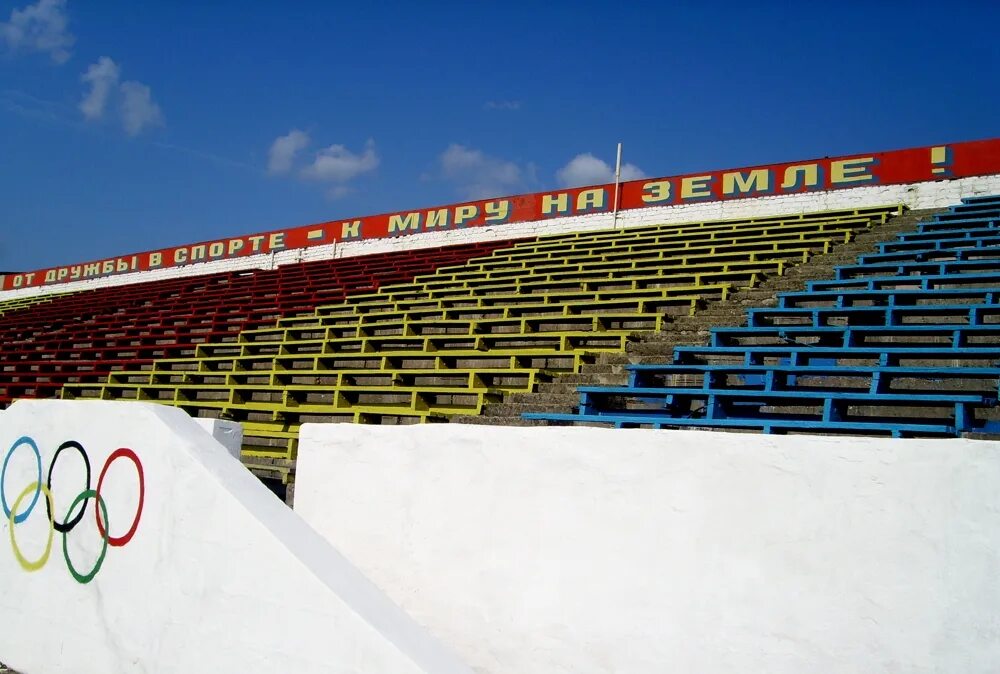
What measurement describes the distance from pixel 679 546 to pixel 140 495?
2532 millimetres

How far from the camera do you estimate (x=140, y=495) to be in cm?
376

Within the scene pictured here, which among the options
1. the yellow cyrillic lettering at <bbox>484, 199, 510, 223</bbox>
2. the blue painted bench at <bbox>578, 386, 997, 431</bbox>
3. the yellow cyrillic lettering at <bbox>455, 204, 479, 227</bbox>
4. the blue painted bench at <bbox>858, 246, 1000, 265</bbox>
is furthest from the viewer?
the yellow cyrillic lettering at <bbox>455, 204, 479, 227</bbox>

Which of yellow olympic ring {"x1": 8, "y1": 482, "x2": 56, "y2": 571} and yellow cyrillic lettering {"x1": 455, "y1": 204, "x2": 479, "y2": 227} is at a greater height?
yellow cyrillic lettering {"x1": 455, "y1": 204, "x2": 479, "y2": 227}

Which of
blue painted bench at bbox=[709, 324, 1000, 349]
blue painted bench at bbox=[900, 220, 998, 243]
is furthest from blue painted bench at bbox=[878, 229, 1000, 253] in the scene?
blue painted bench at bbox=[709, 324, 1000, 349]

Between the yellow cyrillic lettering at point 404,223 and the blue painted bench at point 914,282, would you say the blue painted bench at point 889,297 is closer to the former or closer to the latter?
A: the blue painted bench at point 914,282

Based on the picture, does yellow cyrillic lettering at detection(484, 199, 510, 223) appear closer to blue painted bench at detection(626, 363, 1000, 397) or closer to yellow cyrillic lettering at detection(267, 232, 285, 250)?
yellow cyrillic lettering at detection(267, 232, 285, 250)

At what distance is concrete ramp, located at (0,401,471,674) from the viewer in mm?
3027

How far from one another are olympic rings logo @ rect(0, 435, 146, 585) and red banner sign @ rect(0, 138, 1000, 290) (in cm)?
1023

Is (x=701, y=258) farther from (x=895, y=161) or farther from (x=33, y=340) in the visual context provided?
(x=33, y=340)

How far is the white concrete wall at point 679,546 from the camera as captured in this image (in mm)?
2715

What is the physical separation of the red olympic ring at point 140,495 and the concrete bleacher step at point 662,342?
2068 millimetres

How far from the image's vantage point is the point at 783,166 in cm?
1175

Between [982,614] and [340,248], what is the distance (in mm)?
15656

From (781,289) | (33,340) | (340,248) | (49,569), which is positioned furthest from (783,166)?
(33,340)
